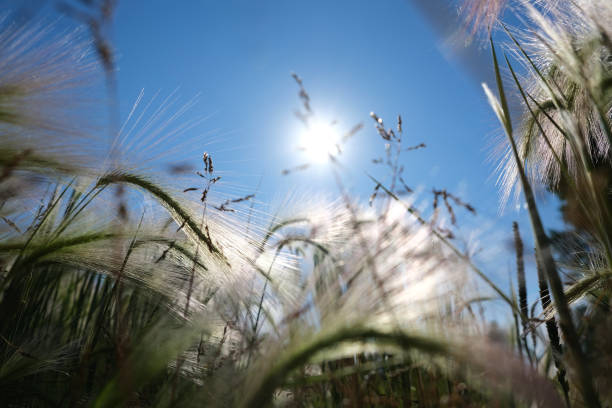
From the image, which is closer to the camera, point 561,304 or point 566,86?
point 561,304

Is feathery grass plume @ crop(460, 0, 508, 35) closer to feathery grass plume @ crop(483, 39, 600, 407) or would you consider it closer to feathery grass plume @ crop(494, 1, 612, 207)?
feathery grass plume @ crop(494, 1, 612, 207)

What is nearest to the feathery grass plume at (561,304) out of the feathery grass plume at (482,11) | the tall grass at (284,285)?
the tall grass at (284,285)

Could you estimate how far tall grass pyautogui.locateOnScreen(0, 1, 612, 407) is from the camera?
0.71 metres

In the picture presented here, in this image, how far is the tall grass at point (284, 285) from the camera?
0.71 meters

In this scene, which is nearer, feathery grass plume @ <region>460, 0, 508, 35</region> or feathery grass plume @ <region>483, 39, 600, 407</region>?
feathery grass plume @ <region>483, 39, 600, 407</region>

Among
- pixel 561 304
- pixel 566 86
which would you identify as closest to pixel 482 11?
pixel 566 86

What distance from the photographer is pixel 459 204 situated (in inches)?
40.4

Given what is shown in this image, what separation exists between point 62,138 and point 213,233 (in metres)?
0.64

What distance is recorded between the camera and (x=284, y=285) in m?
1.53

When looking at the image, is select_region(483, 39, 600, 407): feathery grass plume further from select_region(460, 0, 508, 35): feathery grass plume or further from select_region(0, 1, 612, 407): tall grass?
select_region(460, 0, 508, 35): feathery grass plume

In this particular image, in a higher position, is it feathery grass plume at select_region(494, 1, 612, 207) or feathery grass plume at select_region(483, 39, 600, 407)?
feathery grass plume at select_region(494, 1, 612, 207)

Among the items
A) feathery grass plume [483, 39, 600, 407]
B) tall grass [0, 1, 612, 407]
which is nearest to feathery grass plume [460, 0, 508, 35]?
tall grass [0, 1, 612, 407]

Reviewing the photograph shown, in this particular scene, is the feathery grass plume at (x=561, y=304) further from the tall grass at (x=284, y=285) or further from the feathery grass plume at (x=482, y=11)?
the feathery grass plume at (x=482, y=11)

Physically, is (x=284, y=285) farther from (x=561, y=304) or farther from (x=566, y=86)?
(x=566, y=86)
